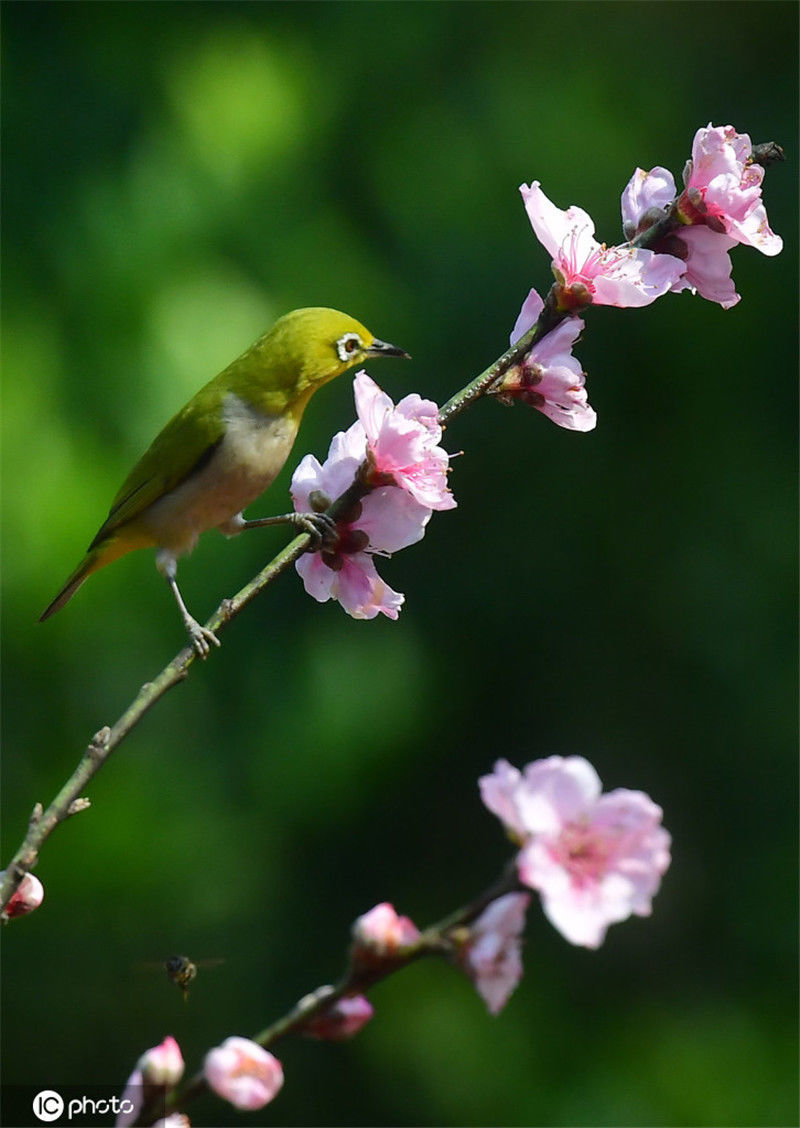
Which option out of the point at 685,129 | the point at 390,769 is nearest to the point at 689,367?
the point at 685,129

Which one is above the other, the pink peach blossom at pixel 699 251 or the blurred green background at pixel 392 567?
the blurred green background at pixel 392 567

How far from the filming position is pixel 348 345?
1.93 meters

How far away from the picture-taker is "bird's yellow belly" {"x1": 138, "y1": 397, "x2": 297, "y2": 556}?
A: 219cm

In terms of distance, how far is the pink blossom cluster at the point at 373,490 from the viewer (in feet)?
3.85

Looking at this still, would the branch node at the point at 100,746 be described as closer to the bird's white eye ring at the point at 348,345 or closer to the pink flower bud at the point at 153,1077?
the pink flower bud at the point at 153,1077

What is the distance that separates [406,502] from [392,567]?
144 inches

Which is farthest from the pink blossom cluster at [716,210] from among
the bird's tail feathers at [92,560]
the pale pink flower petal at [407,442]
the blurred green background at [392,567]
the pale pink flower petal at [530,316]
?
the blurred green background at [392,567]

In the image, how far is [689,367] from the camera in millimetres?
5637

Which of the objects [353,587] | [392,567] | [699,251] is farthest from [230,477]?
[392,567]

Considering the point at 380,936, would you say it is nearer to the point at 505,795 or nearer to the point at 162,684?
the point at 505,795

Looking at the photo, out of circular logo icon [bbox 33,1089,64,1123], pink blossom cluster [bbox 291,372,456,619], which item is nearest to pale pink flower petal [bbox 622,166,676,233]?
pink blossom cluster [bbox 291,372,456,619]

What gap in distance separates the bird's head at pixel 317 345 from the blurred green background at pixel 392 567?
1.94 metres

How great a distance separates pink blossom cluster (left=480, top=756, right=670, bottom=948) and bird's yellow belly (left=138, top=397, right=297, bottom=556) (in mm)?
1464

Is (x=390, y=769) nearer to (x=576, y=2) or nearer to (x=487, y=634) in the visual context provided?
(x=487, y=634)
